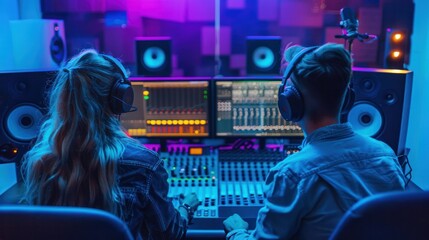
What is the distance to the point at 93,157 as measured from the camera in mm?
1285

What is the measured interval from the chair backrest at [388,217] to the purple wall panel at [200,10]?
6.45ft

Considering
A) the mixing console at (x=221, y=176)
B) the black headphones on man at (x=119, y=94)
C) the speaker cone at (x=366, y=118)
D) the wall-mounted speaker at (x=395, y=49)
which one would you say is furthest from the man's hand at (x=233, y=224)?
the wall-mounted speaker at (x=395, y=49)

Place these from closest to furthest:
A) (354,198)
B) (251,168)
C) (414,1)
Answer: (354,198) < (251,168) < (414,1)

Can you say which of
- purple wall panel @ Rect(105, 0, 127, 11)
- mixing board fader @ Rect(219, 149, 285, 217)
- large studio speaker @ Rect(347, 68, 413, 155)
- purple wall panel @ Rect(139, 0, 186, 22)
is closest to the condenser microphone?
large studio speaker @ Rect(347, 68, 413, 155)

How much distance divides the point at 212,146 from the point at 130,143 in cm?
110

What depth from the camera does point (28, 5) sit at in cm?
266

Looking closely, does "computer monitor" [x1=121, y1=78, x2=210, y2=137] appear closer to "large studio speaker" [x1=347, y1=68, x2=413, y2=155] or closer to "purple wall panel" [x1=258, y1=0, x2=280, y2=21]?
"purple wall panel" [x1=258, y1=0, x2=280, y2=21]

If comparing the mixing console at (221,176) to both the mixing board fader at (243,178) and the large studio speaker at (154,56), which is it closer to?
the mixing board fader at (243,178)

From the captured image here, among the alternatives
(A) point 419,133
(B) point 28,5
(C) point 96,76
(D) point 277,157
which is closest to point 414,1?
(A) point 419,133

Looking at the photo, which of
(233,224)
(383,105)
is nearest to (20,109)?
(233,224)

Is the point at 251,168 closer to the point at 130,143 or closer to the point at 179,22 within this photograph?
the point at 130,143

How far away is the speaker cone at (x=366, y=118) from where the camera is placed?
7.12 ft

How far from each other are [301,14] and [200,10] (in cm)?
64

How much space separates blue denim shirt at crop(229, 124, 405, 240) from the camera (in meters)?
1.16
